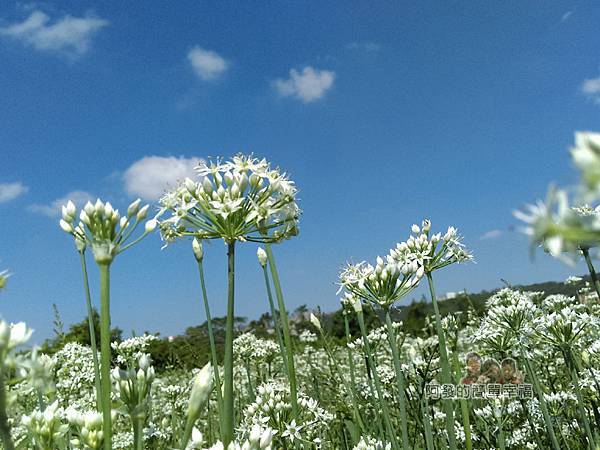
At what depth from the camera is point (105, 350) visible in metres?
1.78

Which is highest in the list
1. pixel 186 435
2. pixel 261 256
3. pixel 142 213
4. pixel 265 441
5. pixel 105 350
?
pixel 261 256

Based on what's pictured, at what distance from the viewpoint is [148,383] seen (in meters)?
1.97

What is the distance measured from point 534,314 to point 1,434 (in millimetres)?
4487

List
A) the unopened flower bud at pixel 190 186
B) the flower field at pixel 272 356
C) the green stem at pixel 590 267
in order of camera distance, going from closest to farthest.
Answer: the flower field at pixel 272 356, the unopened flower bud at pixel 190 186, the green stem at pixel 590 267

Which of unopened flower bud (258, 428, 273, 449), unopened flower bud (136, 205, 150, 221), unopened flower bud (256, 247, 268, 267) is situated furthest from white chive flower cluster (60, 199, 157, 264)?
unopened flower bud (256, 247, 268, 267)

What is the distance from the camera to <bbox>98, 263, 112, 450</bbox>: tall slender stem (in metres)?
1.73

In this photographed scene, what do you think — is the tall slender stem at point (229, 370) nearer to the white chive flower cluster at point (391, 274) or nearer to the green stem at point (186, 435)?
the green stem at point (186, 435)

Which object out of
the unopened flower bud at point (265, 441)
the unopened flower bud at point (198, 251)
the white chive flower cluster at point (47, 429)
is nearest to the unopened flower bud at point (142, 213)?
the white chive flower cluster at point (47, 429)

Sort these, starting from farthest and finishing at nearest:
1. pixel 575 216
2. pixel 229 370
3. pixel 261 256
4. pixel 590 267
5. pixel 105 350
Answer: pixel 261 256 → pixel 590 267 → pixel 229 370 → pixel 105 350 → pixel 575 216

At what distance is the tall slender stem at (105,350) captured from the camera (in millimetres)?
1729

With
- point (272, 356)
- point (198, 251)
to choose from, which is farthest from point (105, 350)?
point (272, 356)

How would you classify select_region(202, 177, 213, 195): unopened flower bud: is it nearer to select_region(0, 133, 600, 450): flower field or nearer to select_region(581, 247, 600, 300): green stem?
select_region(0, 133, 600, 450): flower field

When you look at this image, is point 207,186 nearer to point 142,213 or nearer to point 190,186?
point 190,186

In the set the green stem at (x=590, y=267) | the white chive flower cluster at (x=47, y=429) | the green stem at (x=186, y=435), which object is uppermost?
the green stem at (x=590, y=267)
